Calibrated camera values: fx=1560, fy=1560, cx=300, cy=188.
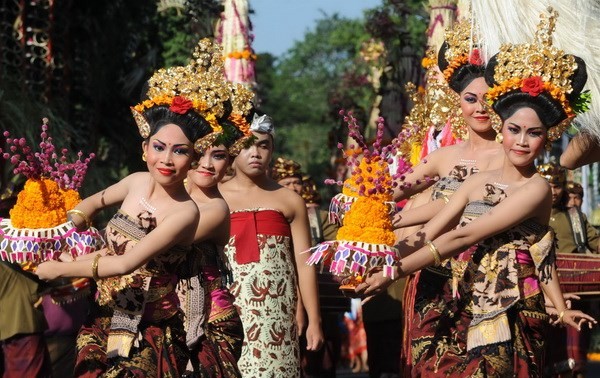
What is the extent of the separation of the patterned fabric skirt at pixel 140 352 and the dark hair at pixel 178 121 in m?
0.94

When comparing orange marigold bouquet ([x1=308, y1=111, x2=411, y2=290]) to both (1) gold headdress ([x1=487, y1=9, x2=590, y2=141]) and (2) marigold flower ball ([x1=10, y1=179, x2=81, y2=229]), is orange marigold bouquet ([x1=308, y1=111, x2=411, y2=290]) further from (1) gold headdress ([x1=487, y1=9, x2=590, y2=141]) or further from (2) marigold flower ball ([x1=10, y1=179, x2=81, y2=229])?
(2) marigold flower ball ([x1=10, y1=179, x2=81, y2=229])

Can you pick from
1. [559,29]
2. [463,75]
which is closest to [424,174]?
[463,75]

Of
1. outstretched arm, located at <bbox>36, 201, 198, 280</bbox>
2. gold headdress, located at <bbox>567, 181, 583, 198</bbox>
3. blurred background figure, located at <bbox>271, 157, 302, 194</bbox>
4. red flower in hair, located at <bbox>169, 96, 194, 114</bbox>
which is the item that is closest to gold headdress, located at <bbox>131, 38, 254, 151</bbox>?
red flower in hair, located at <bbox>169, 96, 194, 114</bbox>

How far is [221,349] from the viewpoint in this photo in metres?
8.43

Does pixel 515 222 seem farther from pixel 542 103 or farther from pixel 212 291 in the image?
pixel 212 291

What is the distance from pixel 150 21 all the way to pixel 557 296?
11.2 meters

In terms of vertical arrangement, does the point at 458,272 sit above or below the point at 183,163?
below

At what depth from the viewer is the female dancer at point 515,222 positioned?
25.0ft

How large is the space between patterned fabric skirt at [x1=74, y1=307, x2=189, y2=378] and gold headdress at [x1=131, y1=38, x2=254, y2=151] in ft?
3.08

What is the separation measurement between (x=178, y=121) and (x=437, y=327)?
176 cm

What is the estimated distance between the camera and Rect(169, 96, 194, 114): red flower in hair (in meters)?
7.76

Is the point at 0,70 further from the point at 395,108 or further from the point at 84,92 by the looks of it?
the point at 395,108

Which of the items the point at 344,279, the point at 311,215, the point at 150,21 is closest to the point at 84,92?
the point at 150,21

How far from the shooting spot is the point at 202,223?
809cm
